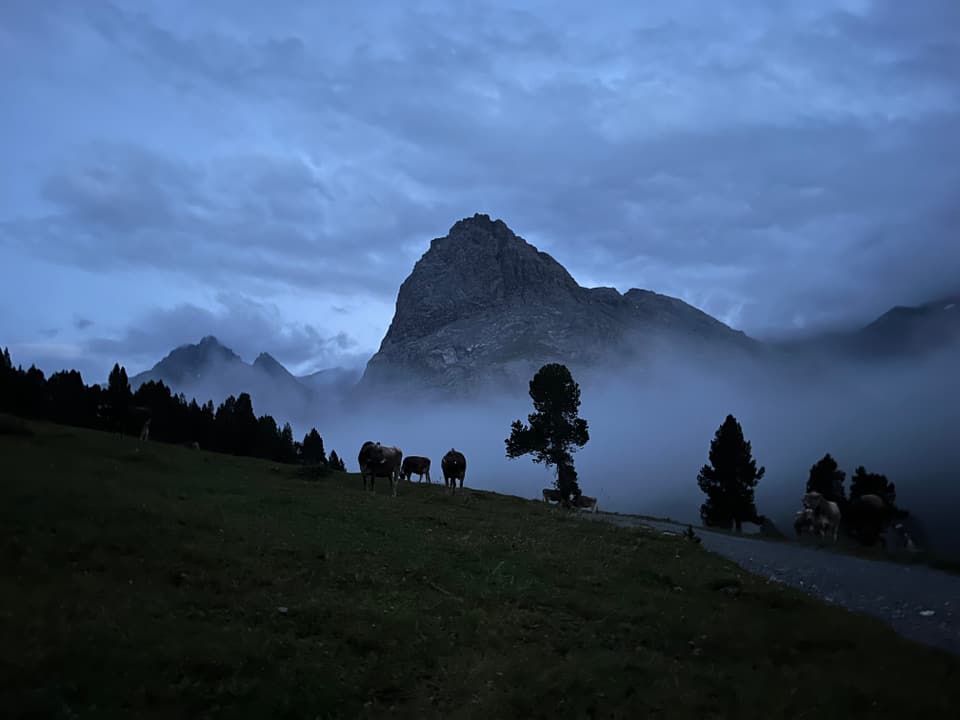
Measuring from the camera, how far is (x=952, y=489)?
496ft

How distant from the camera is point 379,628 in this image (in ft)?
53.2

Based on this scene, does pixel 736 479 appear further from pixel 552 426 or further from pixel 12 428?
pixel 12 428

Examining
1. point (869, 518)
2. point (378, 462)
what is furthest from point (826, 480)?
point (378, 462)

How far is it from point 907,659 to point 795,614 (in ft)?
13.5

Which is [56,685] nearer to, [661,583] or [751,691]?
[751,691]

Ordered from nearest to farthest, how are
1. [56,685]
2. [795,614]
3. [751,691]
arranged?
[56,685], [751,691], [795,614]

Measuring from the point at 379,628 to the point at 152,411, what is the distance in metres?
68.0

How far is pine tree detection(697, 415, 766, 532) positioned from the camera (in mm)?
73500

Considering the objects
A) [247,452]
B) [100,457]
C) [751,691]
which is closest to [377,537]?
[751,691]

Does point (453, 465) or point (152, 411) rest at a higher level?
point (152, 411)

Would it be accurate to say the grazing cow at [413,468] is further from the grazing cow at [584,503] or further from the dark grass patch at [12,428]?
the dark grass patch at [12,428]

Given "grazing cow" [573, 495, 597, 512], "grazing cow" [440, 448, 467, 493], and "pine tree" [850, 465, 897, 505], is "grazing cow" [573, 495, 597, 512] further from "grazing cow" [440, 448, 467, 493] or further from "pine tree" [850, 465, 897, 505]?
"pine tree" [850, 465, 897, 505]

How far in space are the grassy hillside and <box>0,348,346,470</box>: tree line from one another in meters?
49.2

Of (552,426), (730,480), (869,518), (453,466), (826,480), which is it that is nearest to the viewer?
(453,466)
